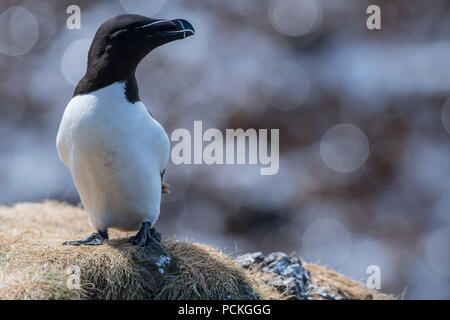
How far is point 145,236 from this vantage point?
4652 millimetres

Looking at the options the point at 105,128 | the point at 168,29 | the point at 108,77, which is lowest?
the point at 105,128

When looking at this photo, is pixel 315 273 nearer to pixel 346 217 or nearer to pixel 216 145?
pixel 216 145

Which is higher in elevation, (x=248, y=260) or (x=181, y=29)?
(x=181, y=29)

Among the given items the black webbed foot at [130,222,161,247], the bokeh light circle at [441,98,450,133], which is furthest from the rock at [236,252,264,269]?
the bokeh light circle at [441,98,450,133]

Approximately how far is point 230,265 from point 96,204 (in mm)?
1429

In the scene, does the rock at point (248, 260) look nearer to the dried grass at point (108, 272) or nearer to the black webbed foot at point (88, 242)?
the dried grass at point (108, 272)

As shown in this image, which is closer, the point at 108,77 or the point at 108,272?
the point at 108,272

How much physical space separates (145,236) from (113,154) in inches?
32.8

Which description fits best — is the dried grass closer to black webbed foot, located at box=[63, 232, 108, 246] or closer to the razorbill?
black webbed foot, located at box=[63, 232, 108, 246]

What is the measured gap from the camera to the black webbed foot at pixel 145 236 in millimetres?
4566

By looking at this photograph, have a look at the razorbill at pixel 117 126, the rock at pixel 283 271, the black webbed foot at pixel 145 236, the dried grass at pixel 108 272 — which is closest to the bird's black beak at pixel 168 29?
the razorbill at pixel 117 126

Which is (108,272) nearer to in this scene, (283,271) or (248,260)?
(248,260)

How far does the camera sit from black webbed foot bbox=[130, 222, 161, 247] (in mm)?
4566

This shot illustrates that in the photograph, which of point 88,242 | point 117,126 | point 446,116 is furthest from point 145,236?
point 446,116
